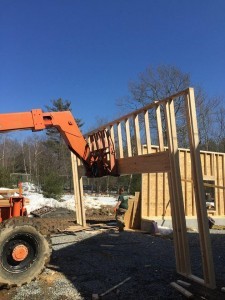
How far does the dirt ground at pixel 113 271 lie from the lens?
18.8 ft

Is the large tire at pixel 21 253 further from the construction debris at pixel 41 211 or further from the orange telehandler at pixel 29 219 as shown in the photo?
the construction debris at pixel 41 211

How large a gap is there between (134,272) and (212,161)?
30.6 feet

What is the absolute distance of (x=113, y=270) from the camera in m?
7.11

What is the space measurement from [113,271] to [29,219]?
77.9 inches

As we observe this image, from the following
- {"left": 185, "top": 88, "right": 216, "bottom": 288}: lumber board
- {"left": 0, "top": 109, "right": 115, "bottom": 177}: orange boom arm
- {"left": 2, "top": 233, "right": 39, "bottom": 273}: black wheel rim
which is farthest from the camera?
{"left": 0, "top": 109, "right": 115, "bottom": 177}: orange boom arm

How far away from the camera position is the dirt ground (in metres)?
5.74

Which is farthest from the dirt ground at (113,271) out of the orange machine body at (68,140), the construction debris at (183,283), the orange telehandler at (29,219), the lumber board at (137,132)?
the lumber board at (137,132)

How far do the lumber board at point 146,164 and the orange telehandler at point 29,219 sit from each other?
0.39 metres

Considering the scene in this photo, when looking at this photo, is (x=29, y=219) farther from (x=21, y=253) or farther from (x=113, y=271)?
(x=113, y=271)

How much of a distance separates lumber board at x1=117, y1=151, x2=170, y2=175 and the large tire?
2529mm

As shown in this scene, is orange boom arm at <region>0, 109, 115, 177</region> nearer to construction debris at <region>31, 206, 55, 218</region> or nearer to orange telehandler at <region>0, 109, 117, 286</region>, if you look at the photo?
orange telehandler at <region>0, 109, 117, 286</region>

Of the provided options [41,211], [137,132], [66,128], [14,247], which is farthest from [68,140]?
[41,211]

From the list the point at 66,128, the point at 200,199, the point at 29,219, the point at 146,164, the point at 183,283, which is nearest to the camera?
the point at 183,283

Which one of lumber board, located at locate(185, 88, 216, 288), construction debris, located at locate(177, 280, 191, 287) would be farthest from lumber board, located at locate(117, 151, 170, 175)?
construction debris, located at locate(177, 280, 191, 287)
